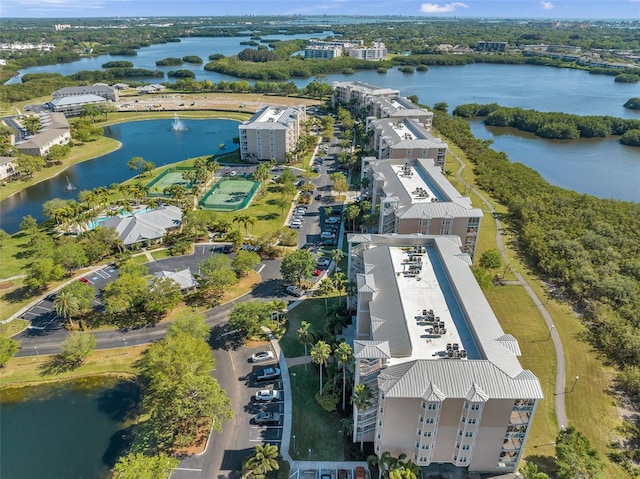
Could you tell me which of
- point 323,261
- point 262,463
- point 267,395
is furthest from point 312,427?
point 323,261

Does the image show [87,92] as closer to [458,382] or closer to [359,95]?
[359,95]

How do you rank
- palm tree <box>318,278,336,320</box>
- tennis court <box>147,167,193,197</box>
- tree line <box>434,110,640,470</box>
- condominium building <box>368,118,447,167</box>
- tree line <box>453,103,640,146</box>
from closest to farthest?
1. tree line <box>434,110,640,470</box>
2. palm tree <box>318,278,336,320</box>
3. condominium building <box>368,118,447,167</box>
4. tennis court <box>147,167,193,197</box>
5. tree line <box>453,103,640,146</box>

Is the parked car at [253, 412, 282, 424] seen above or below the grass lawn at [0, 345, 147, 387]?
above

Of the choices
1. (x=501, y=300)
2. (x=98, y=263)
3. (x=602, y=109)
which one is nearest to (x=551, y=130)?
(x=602, y=109)

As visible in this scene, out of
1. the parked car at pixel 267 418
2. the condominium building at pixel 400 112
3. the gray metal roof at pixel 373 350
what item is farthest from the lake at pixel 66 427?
the condominium building at pixel 400 112

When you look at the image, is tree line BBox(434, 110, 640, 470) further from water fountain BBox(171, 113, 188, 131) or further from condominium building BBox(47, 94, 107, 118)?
condominium building BBox(47, 94, 107, 118)

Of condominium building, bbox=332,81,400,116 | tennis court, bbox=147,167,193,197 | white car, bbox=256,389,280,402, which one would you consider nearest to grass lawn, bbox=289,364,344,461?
white car, bbox=256,389,280,402
